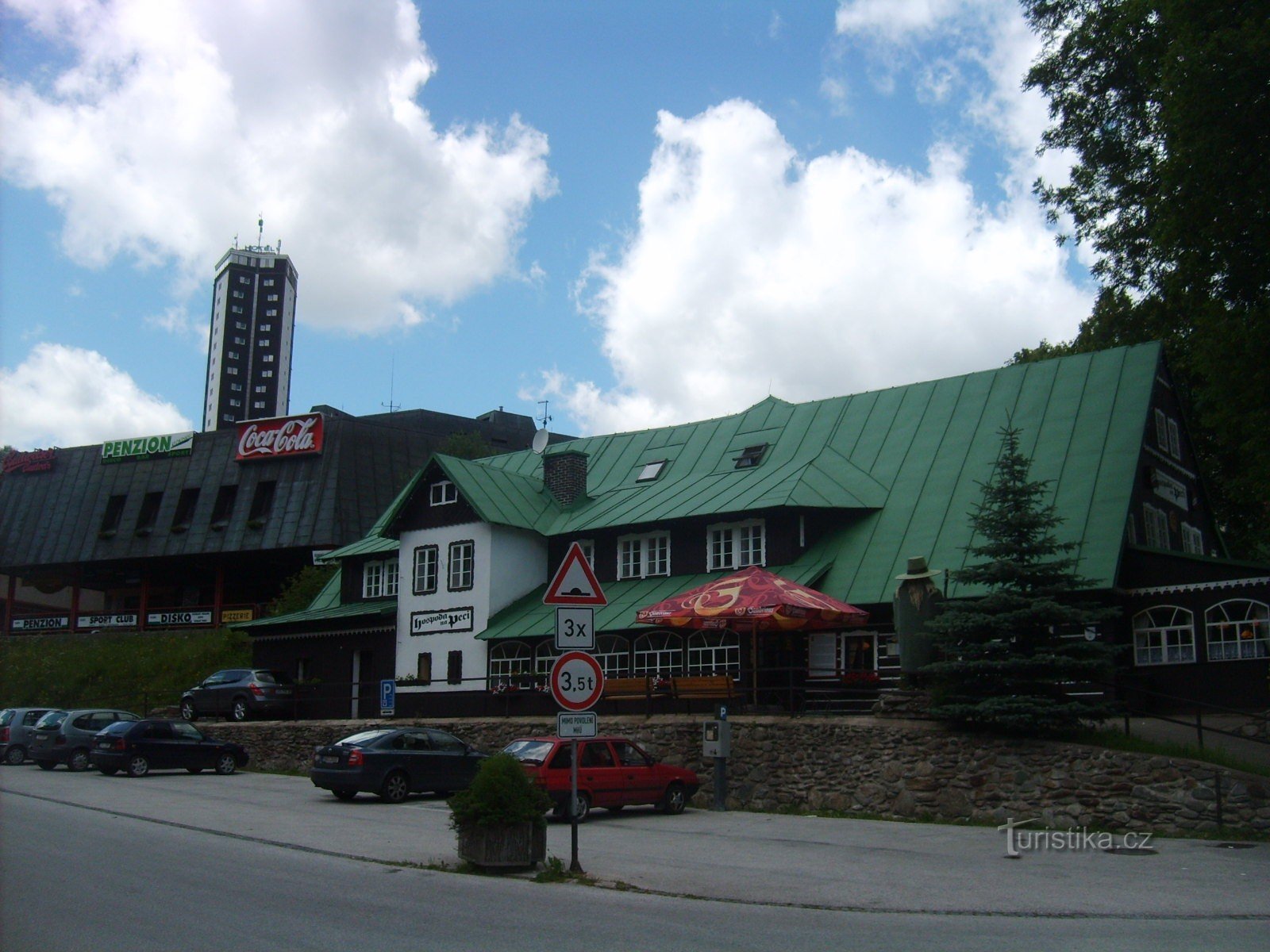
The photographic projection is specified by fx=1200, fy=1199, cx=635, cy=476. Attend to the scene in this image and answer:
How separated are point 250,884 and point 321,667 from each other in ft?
94.3

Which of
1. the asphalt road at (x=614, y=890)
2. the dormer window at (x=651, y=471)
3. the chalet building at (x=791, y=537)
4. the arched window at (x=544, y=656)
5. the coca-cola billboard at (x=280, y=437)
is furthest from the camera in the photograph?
the coca-cola billboard at (x=280, y=437)

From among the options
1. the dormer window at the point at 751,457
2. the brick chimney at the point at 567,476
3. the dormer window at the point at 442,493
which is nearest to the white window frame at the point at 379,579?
the dormer window at the point at 442,493

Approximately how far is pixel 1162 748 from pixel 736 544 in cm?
1431

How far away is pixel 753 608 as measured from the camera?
76.4 ft

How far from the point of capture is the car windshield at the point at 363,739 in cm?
2256

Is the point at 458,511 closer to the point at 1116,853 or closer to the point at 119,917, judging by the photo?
the point at 1116,853

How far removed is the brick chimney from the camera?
37625 mm

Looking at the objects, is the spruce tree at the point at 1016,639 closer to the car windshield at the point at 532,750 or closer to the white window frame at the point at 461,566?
the car windshield at the point at 532,750

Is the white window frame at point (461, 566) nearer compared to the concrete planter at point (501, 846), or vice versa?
the concrete planter at point (501, 846)

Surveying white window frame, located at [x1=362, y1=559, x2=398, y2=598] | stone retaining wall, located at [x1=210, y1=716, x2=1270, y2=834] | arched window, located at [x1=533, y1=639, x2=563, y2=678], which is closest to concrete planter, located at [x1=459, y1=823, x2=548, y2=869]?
stone retaining wall, located at [x1=210, y1=716, x2=1270, y2=834]

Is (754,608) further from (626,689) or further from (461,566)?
(461,566)

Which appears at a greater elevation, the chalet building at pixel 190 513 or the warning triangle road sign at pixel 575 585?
the chalet building at pixel 190 513

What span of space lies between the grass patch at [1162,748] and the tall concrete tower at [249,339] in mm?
132076

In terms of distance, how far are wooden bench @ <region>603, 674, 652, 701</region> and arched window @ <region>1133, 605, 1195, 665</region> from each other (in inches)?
408
